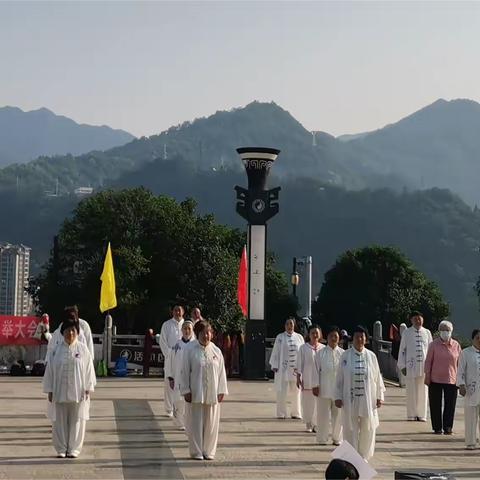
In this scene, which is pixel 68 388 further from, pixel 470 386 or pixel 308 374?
pixel 470 386

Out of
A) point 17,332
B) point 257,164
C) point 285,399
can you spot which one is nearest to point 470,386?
point 285,399

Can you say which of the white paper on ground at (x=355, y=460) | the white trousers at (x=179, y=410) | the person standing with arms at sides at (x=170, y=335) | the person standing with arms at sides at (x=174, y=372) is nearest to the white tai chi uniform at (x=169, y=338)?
the person standing with arms at sides at (x=170, y=335)

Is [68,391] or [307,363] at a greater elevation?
[307,363]

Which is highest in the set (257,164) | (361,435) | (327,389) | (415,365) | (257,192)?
(257,164)

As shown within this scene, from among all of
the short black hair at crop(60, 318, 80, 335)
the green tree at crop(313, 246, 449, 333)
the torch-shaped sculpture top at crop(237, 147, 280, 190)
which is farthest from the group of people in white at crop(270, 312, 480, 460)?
the green tree at crop(313, 246, 449, 333)

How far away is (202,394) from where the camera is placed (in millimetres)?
14062

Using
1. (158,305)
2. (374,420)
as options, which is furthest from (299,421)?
(158,305)

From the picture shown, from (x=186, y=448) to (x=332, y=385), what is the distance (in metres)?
2.48

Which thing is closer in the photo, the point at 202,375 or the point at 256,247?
the point at 202,375

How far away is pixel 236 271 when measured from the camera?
7025cm

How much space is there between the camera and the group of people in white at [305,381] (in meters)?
14.1

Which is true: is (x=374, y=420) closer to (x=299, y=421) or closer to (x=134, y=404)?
(x=299, y=421)

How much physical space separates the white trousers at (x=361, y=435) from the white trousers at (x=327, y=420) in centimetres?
198

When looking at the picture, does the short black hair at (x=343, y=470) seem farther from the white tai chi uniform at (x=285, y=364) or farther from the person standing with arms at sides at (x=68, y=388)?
the white tai chi uniform at (x=285, y=364)
